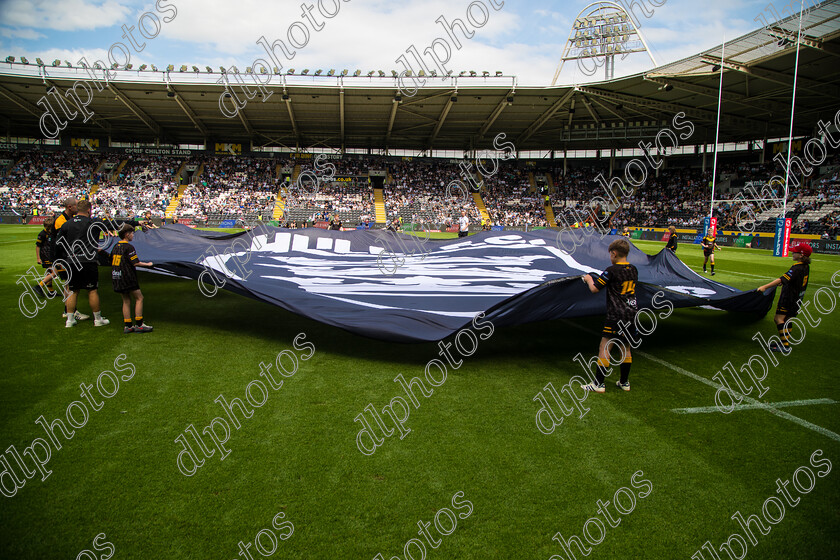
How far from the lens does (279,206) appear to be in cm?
3700

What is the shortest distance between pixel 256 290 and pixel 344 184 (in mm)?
37405

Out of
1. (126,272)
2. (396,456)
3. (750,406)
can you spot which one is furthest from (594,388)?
(126,272)

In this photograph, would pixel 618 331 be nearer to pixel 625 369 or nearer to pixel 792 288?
pixel 625 369

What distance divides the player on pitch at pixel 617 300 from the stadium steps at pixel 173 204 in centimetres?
3651

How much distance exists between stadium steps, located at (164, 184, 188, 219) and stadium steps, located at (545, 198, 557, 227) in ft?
103

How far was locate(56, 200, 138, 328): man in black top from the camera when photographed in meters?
5.86

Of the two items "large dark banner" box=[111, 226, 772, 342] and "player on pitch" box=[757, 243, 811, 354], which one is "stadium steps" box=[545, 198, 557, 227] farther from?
"player on pitch" box=[757, 243, 811, 354]

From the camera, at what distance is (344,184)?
41531 millimetres

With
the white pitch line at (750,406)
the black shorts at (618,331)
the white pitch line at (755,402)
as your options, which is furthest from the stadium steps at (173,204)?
the white pitch line at (750,406)

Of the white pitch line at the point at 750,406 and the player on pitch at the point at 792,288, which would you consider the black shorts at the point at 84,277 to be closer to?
the white pitch line at the point at 750,406

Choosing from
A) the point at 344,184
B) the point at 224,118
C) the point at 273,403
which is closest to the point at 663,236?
the point at 344,184

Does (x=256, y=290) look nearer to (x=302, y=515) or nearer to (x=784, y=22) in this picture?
(x=302, y=515)

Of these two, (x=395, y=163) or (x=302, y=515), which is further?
(x=395, y=163)

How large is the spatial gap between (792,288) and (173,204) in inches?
1580
